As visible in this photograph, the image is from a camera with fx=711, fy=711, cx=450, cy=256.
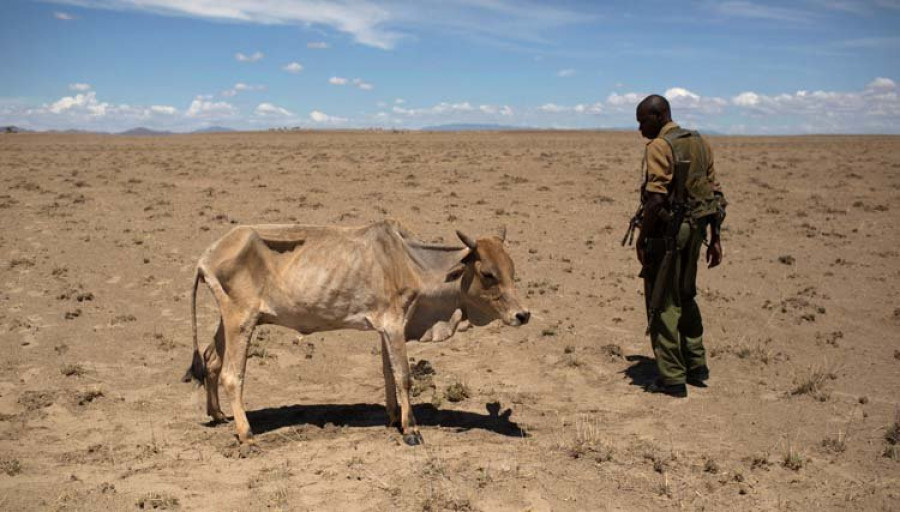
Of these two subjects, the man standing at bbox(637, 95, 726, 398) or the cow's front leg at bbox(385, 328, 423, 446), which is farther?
the man standing at bbox(637, 95, 726, 398)

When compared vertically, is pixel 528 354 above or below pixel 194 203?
below

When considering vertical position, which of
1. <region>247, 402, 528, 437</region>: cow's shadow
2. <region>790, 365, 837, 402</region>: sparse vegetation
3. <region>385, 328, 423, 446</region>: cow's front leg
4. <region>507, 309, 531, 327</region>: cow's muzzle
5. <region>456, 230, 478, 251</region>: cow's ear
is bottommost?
<region>247, 402, 528, 437</region>: cow's shadow

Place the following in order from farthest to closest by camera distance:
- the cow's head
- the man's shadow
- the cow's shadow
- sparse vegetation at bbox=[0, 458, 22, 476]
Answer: the man's shadow < the cow's shadow < the cow's head < sparse vegetation at bbox=[0, 458, 22, 476]

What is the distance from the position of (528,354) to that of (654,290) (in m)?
2.19

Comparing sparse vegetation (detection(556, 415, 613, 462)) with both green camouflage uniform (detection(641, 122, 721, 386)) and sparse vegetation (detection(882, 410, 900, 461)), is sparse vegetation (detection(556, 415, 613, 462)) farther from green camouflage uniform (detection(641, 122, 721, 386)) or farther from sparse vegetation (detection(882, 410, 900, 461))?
sparse vegetation (detection(882, 410, 900, 461))

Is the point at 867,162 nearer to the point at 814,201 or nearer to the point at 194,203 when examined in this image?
the point at 814,201

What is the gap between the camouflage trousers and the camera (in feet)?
22.8

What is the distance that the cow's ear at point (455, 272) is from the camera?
6.08 metres

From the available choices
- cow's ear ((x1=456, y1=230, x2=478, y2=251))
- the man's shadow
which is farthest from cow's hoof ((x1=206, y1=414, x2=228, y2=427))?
the man's shadow

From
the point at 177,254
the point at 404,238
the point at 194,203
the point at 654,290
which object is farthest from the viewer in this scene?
the point at 194,203

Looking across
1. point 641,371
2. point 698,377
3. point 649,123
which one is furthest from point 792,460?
point 649,123

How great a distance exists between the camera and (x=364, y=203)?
1888 cm

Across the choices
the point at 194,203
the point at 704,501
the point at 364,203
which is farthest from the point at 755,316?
the point at 194,203

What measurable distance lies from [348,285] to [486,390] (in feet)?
7.73
